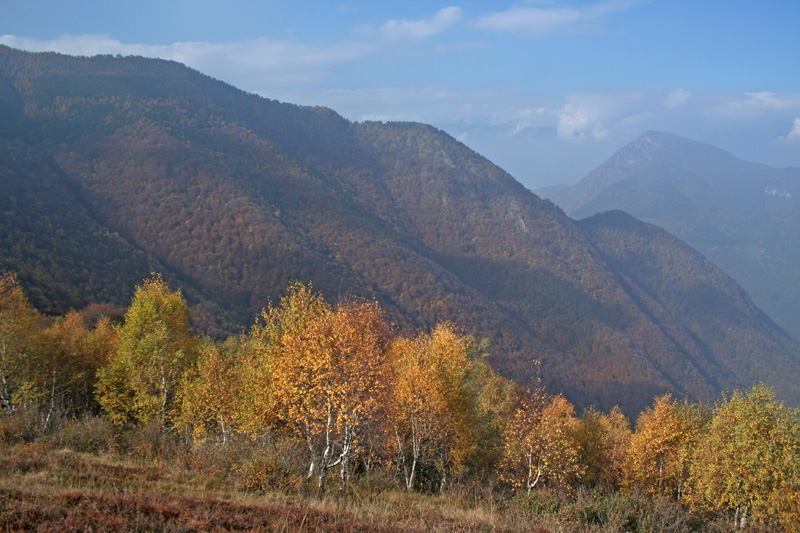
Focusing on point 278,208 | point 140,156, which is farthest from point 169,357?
point 140,156

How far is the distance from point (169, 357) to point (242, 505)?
768 inches

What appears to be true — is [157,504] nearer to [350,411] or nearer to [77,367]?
[350,411]

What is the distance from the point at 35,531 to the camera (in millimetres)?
9156

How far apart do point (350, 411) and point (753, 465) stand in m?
21.7

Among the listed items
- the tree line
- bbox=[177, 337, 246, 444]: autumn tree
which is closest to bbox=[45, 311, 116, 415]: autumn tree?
the tree line

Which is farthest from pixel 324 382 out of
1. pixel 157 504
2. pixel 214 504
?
pixel 157 504

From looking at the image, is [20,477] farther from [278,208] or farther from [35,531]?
[278,208]

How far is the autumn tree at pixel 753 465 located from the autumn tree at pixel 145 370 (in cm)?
3065

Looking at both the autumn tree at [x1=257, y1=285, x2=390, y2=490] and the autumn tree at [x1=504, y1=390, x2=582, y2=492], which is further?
the autumn tree at [x1=504, y1=390, x2=582, y2=492]

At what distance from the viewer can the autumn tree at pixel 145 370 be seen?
2773 centimetres

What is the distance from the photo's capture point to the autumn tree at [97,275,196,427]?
27.7 m

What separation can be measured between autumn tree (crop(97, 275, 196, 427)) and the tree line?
0.35 feet

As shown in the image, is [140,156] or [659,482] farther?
[140,156]

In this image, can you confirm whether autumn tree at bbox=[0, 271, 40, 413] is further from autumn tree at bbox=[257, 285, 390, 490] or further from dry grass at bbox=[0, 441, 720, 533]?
autumn tree at bbox=[257, 285, 390, 490]
